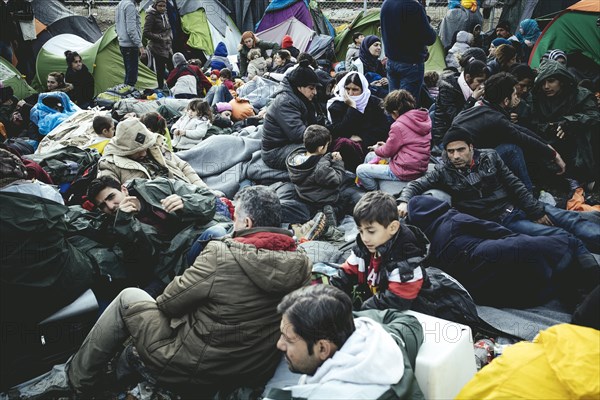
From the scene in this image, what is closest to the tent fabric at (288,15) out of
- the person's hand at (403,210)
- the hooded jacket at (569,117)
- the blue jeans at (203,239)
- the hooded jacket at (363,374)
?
the hooded jacket at (569,117)

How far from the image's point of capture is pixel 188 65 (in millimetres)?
9750

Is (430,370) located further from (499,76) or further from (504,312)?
(499,76)

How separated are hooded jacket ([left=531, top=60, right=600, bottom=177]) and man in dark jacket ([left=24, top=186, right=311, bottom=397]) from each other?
3.74m

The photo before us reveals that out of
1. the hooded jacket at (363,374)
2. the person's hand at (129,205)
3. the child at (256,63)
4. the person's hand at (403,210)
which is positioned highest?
the hooded jacket at (363,374)

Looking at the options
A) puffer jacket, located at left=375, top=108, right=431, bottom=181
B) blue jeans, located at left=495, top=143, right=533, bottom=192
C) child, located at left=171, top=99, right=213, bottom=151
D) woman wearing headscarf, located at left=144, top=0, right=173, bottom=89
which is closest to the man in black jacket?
blue jeans, located at left=495, top=143, right=533, bottom=192

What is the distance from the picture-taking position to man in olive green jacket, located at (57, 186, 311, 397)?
2523mm

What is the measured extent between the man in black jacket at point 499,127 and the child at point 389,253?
1.97 m

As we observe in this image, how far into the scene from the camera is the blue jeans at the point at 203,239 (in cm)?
354

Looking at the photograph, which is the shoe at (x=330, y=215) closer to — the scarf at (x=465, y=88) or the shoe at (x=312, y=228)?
the shoe at (x=312, y=228)

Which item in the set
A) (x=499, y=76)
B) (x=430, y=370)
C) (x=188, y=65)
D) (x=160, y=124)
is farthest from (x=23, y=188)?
(x=188, y=65)

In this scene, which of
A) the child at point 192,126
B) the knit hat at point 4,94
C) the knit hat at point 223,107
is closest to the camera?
the child at point 192,126

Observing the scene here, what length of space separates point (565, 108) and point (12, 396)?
5.40 m

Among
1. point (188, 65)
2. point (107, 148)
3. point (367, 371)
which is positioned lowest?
point (188, 65)

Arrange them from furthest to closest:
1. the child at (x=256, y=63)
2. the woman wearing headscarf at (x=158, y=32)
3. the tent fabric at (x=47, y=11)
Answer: the tent fabric at (x=47, y=11), the child at (x=256, y=63), the woman wearing headscarf at (x=158, y=32)
